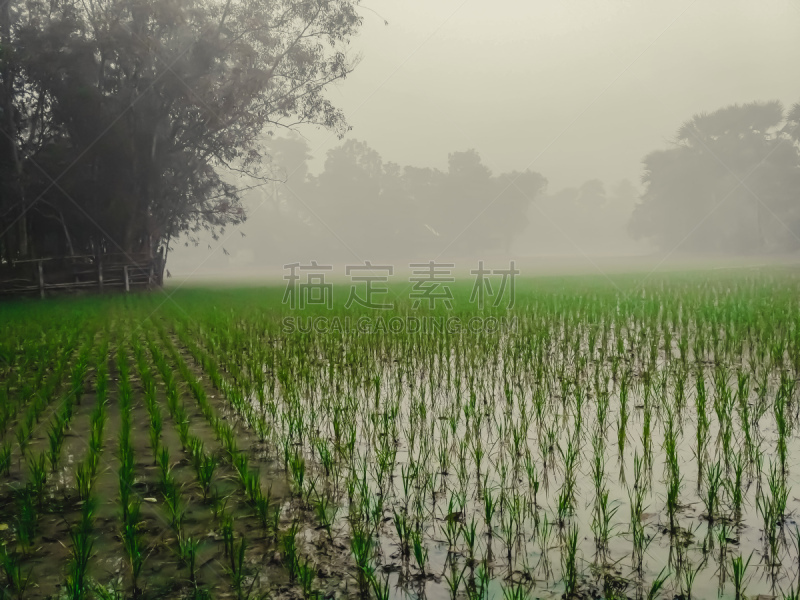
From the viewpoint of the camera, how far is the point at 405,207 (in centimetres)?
7581

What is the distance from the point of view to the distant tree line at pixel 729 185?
47.8 metres

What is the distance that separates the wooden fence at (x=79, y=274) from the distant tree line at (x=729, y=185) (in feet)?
158

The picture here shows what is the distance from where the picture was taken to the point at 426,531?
2.67 metres

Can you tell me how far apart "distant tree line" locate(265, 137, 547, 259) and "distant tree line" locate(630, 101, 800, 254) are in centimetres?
1938

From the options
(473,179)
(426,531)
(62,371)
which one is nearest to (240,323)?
(62,371)

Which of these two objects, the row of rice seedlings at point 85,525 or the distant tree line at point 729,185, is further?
the distant tree line at point 729,185

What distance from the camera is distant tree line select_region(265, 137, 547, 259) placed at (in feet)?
243

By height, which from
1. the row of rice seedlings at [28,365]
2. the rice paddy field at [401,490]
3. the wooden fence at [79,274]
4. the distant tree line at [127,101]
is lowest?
the rice paddy field at [401,490]

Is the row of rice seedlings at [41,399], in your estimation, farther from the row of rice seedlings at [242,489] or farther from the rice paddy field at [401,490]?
the row of rice seedlings at [242,489]

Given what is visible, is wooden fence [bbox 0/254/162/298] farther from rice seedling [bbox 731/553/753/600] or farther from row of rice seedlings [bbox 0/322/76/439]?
rice seedling [bbox 731/553/753/600]

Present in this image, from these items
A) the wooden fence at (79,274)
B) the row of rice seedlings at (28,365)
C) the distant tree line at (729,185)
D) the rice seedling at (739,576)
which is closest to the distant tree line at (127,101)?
the wooden fence at (79,274)

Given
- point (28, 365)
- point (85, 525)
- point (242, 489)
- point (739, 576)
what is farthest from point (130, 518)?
point (28, 365)

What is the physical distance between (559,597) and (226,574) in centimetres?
137

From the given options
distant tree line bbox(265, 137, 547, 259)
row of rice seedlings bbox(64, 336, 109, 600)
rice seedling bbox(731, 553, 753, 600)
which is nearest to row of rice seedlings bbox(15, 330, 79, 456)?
row of rice seedlings bbox(64, 336, 109, 600)
